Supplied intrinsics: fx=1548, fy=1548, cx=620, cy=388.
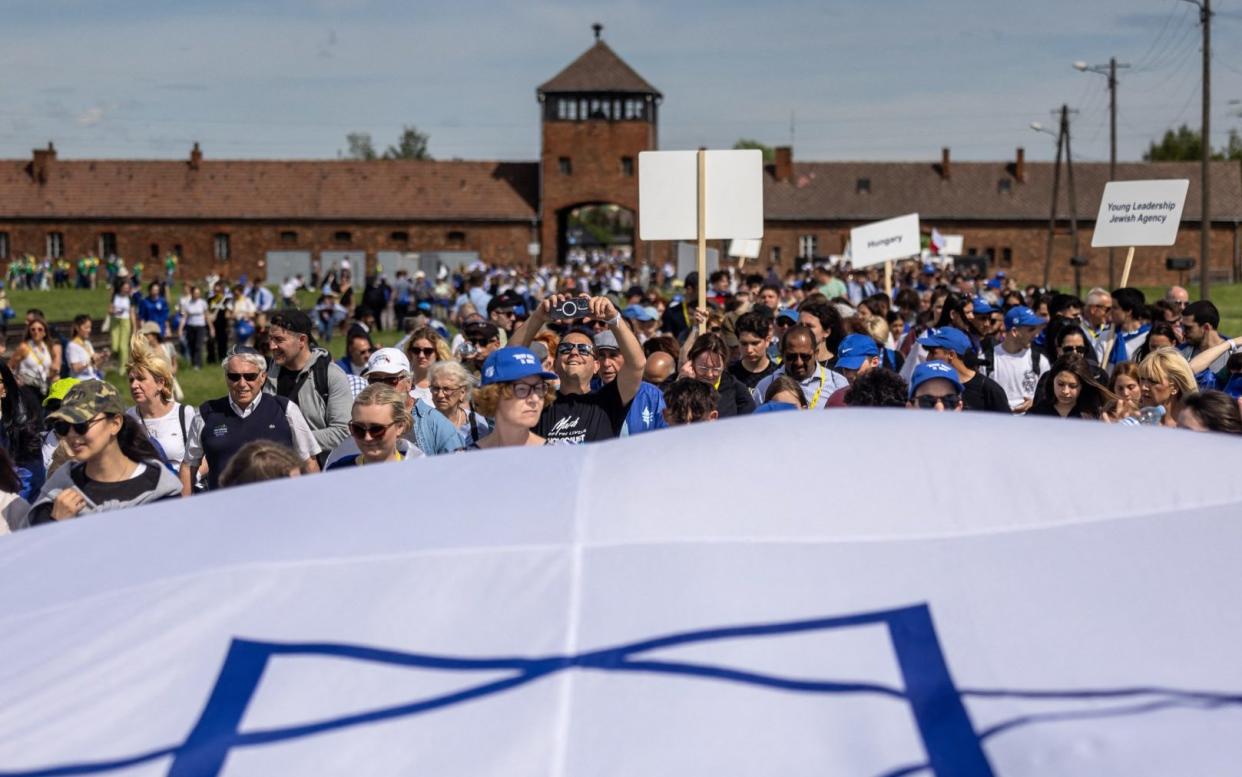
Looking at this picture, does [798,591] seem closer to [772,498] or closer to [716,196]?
[772,498]

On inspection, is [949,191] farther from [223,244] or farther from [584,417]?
[584,417]

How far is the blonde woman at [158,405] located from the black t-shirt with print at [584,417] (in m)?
1.97

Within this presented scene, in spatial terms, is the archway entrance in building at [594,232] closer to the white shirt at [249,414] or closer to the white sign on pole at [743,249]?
the white sign on pole at [743,249]

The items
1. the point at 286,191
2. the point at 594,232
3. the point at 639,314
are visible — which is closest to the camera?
the point at 639,314

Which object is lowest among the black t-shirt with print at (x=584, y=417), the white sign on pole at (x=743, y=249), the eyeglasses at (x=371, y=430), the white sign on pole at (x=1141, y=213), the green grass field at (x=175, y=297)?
the green grass field at (x=175, y=297)

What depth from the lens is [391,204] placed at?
80.6 meters

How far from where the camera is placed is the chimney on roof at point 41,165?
82.8m

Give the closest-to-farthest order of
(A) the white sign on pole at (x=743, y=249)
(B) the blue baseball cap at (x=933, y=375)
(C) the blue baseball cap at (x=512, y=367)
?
(C) the blue baseball cap at (x=512, y=367) < (B) the blue baseball cap at (x=933, y=375) < (A) the white sign on pole at (x=743, y=249)

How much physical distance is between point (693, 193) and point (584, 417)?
371 centimetres

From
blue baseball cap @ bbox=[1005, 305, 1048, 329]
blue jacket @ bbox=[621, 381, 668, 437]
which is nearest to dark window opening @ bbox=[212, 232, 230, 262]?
blue baseball cap @ bbox=[1005, 305, 1048, 329]

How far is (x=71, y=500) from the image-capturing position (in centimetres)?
564

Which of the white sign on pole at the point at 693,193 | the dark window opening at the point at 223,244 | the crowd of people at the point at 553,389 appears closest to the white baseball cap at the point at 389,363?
the crowd of people at the point at 553,389

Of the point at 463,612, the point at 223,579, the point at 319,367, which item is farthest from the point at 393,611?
the point at 319,367

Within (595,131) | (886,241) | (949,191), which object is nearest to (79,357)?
(886,241)
